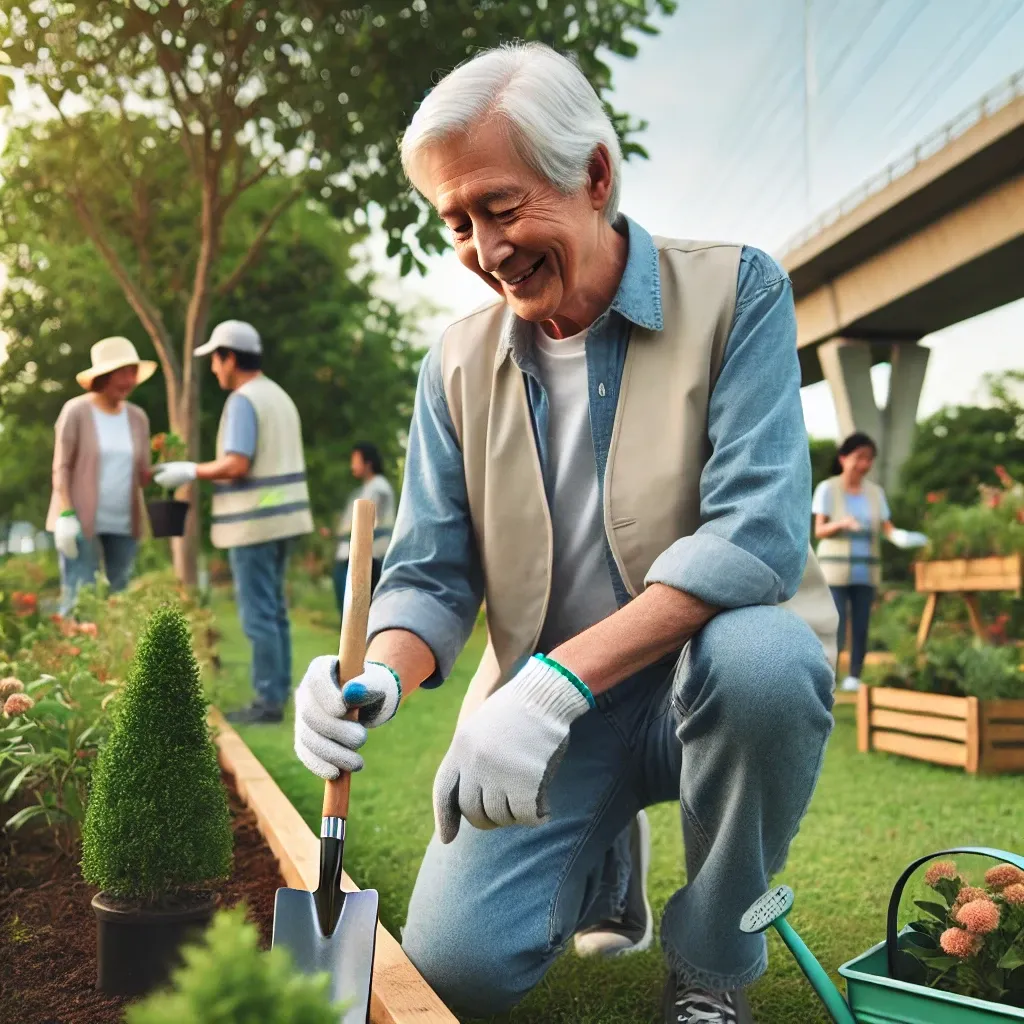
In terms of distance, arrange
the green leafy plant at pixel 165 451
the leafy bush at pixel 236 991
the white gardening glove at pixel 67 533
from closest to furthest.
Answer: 1. the leafy bush at pixel 236 991
2. the white gardening glove at pixel 67 533
3. the green leafy plant at pixel 165 451

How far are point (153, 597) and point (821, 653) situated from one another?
3500mm

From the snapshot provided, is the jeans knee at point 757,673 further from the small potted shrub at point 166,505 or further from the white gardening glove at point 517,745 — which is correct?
the small potted shrub at point 166,505

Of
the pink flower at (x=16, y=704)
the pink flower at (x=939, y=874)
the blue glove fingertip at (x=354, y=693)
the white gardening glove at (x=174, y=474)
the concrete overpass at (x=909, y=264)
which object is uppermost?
the concrete overpass at (x=909, y=264)

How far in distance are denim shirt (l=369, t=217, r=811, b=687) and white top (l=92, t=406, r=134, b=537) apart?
413 cm

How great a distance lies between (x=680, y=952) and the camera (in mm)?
1937

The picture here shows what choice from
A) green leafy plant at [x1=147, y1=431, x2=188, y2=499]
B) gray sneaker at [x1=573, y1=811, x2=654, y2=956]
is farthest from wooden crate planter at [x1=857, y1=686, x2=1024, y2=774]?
green leafy plant at [x1=147, y1=431, x2=188, y2=499]

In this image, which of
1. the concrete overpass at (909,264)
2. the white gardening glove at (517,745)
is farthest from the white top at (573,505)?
the concrete overpass at (909,264)

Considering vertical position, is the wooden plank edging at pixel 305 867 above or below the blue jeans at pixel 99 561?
below

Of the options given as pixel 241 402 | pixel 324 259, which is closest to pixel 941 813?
pixel 241 402

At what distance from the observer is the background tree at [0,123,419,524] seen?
14.7 m

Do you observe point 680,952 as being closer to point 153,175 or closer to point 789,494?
point 789,494

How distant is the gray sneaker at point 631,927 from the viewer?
7.93 ft

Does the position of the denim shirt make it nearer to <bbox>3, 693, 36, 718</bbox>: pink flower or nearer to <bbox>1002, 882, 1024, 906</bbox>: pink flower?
<bbox>1002, 882, 1024, 906</bbox>: pink flower

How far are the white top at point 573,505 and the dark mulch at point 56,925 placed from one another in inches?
34.3
